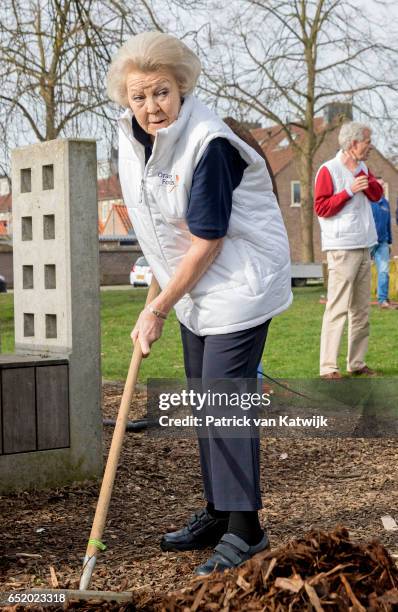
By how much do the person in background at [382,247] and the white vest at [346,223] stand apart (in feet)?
13.5

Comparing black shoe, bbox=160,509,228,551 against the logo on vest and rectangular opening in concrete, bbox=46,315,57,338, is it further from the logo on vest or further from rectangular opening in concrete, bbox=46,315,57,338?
rectangular opening in concrete, bbox=46,315,57,338

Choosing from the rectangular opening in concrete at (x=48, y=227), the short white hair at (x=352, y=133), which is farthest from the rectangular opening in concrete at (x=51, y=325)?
the short white hair at (x=352, y=133)

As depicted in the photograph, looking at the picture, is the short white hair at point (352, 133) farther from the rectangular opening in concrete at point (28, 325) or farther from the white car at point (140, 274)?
the white car at point (140, 274)

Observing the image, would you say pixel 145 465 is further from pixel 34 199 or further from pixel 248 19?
pixel 248 19

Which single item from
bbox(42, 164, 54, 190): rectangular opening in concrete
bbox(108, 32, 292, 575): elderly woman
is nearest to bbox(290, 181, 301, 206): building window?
bbox(42, 164, 54, 190): rectangular opening in concrete

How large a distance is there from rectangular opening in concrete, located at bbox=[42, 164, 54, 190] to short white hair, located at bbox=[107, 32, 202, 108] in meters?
1.66

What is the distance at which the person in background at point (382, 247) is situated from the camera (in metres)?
13.2

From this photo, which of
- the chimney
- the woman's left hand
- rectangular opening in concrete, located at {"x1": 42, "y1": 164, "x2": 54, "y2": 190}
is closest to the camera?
the woman's left hand

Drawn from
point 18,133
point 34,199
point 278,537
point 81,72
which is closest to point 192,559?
point 278,537

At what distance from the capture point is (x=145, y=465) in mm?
5508

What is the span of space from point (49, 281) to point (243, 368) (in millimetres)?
1920

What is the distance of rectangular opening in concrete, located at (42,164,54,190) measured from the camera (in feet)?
16.8

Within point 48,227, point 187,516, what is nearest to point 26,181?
point 48,227

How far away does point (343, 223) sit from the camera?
8.05m
